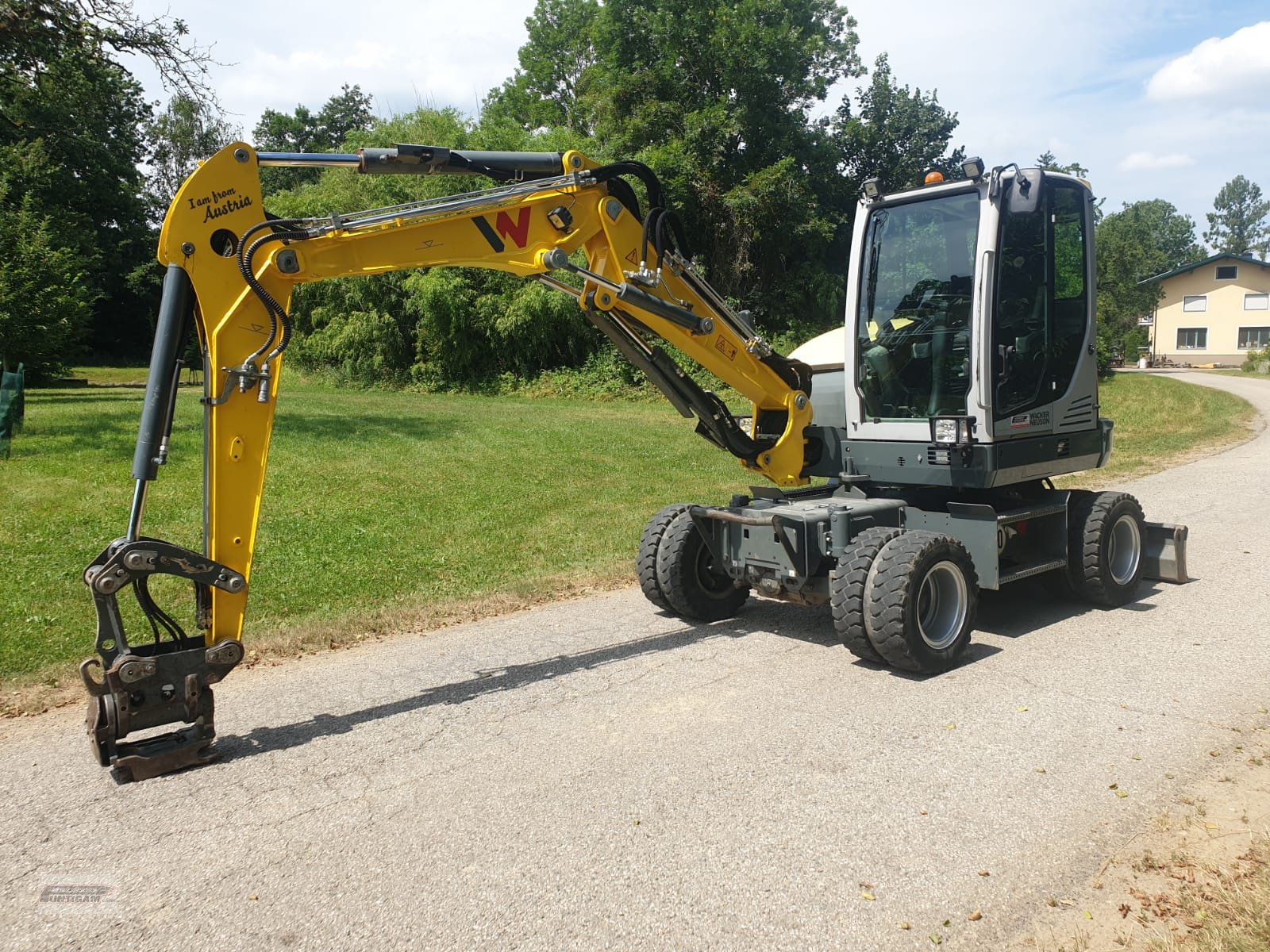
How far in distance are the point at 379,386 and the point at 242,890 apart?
30369 mm

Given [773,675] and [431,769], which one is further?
[773,675]

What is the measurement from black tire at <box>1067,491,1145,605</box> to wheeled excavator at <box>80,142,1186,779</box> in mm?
19

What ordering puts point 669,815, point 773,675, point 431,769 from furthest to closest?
point 773,675
point 431,769
point 669,815

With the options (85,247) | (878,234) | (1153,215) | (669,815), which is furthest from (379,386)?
(1153,215)

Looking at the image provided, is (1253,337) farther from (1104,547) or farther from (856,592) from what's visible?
(856,592)

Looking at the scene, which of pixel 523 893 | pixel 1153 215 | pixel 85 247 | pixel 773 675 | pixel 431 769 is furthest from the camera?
pixel 1153 215

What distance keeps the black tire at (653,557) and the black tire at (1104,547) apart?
2999 mm

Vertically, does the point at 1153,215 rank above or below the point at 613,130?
above

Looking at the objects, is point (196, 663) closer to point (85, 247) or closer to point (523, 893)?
point (523, 893)

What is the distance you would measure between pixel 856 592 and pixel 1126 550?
3.08 metres

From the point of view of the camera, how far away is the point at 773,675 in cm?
582

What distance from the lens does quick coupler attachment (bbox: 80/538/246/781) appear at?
4387 millimetres

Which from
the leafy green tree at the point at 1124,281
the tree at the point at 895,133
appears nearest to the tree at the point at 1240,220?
the leafy green tree at the point at 1124,281

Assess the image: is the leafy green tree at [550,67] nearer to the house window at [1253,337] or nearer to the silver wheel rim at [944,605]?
the silver wheel rim at [944,605]
